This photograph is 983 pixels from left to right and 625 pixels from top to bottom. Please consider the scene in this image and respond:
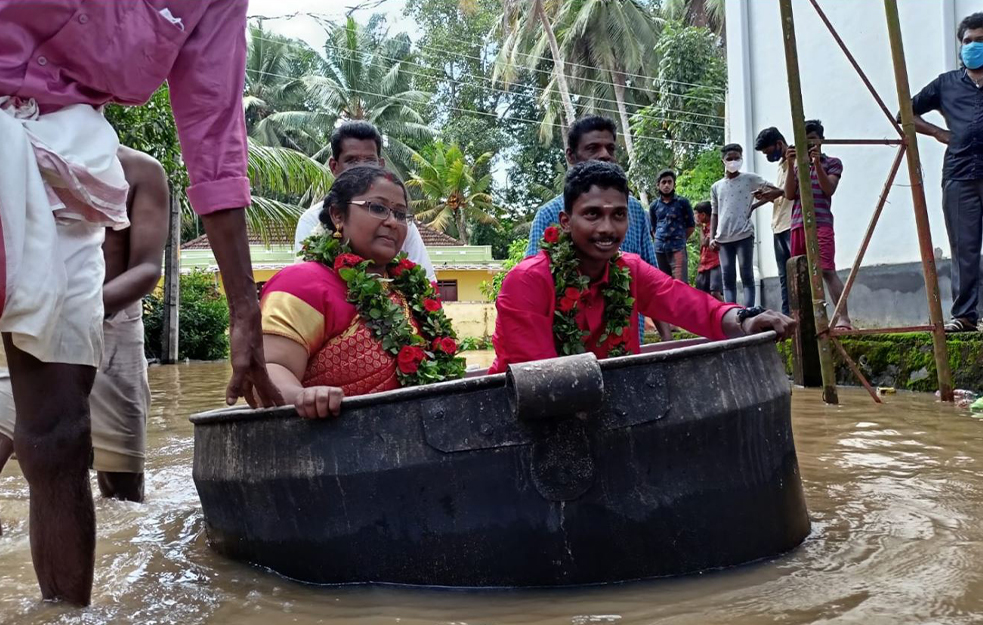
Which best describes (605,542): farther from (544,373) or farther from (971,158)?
(971,158)

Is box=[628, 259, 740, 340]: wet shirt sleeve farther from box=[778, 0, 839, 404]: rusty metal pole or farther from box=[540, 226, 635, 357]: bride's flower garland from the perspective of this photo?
box=[778, 0, 839, 404]: rusty metal pole

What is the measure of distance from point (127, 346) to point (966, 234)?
526cm

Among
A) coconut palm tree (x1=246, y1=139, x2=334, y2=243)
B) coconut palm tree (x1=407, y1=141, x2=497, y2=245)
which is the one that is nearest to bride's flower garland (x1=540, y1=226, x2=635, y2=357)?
coconut palm tree (x1=246, y1=139, x2=334, y2=243)

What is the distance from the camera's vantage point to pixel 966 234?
6.16 meters

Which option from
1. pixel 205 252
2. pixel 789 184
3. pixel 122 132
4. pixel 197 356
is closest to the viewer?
pixel 789 184

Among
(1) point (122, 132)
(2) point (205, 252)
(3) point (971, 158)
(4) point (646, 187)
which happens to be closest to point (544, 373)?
(3) point (971, 158)

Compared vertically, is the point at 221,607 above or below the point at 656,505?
below

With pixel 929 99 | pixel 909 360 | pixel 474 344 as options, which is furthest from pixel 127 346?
pixel 474 344

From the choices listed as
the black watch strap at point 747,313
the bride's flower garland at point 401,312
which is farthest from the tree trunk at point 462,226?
the black watch strap at point 747,313

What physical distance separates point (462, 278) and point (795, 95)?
2517 centimetres

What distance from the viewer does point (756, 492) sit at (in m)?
2.62

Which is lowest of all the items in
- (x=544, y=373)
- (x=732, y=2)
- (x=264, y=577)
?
(x=264, y=577)

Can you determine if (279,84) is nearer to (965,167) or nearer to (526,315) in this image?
(965,167)

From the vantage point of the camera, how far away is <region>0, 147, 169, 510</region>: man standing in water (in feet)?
11.1
